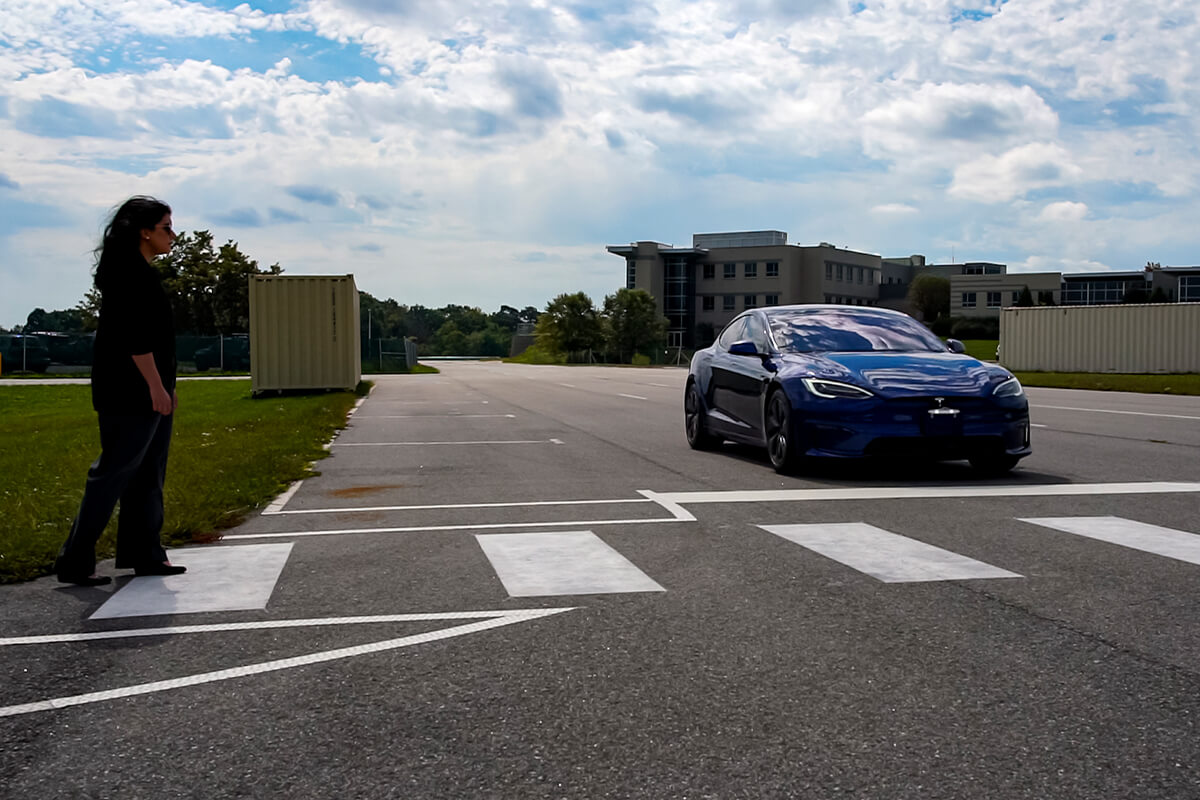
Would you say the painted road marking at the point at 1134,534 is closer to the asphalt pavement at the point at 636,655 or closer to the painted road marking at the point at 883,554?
the asphalt pavement at the point at 636,655

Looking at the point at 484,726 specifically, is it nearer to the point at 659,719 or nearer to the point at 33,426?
the point at 659,719

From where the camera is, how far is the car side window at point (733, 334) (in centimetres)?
1288

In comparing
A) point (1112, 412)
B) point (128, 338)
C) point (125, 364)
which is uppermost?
point (128, 338)

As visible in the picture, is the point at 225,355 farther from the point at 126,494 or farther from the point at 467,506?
the point at 126,494

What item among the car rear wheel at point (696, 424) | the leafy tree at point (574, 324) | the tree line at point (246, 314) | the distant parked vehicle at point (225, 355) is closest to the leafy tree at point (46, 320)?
the tree line at point (246, 314)

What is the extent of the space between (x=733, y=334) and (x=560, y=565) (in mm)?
7047

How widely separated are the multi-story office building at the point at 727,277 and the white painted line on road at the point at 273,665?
111142mm

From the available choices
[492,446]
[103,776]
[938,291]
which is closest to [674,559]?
[103,776]

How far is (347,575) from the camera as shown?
6199mm

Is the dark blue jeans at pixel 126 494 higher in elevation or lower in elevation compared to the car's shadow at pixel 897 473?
higher

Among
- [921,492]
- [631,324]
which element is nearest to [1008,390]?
[921,492]

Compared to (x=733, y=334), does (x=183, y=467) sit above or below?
below

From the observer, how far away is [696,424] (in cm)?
1335

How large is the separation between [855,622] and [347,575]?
8.43 feet
